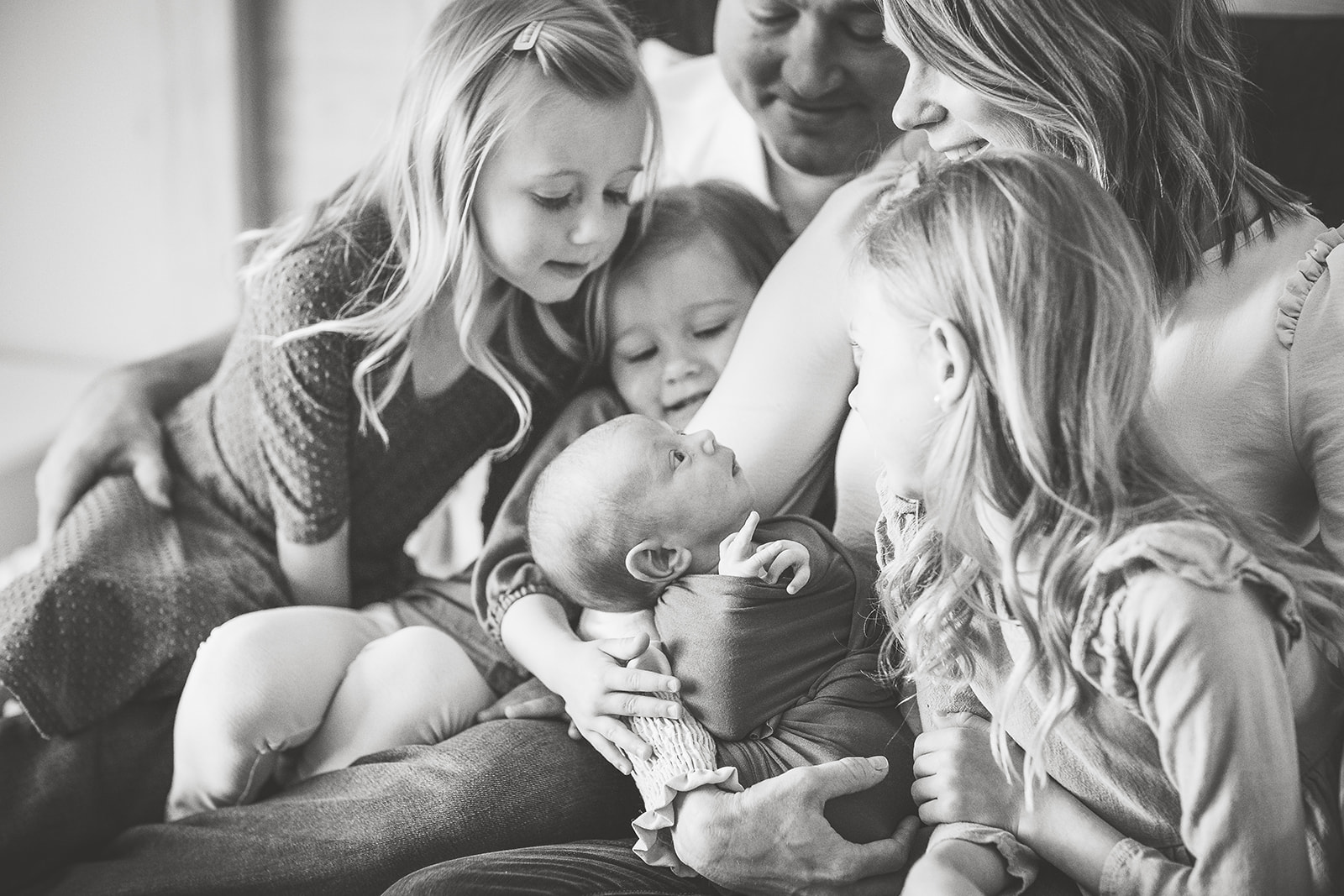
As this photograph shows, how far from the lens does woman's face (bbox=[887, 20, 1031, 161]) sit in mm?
1045

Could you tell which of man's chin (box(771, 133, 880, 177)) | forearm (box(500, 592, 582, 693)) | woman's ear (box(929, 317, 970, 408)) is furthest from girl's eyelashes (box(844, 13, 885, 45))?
forearm (box(500, 592, 582, 693))

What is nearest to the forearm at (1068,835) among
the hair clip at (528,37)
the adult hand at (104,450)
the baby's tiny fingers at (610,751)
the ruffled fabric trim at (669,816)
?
the ruffled fabric trim at (669,816)

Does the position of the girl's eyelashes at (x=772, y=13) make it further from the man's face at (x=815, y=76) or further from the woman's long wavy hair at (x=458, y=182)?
the woman's long wavy hair at (x=458, y=182)

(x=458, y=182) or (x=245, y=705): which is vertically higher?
(x=458, y=182)

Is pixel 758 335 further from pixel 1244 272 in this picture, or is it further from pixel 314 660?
pixel 314 660

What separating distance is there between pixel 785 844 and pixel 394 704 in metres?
0.50

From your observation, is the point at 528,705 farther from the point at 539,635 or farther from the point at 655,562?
the point at 655,562

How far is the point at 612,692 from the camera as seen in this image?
3.76ft

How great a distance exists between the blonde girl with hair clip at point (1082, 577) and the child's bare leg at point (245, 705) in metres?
0.67

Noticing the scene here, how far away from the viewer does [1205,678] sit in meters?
0.82

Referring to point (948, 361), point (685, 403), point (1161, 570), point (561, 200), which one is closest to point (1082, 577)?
point (1161, 570)

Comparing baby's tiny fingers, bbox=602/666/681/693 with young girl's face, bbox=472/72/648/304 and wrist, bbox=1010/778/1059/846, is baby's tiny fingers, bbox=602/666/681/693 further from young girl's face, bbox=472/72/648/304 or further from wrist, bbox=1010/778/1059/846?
young girl's face, bbox=472/72/648/304

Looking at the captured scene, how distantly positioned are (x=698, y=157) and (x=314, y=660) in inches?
33.3

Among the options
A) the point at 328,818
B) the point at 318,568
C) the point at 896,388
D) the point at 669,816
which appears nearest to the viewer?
the point at 896,388
